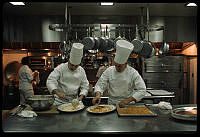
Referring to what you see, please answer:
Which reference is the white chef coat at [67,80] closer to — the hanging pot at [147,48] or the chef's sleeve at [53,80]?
the chef's sleeve at [53,80]

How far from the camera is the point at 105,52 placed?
328 centimetres

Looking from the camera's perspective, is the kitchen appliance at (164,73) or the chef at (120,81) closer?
the chef at (120,81)

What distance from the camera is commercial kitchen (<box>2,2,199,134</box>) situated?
5.94 feet

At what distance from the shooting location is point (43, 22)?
421cm

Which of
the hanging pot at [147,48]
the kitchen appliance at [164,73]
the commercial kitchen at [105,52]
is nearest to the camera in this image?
the commercial kitchen at [105,52]

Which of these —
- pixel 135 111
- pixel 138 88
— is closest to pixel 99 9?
pixel 138 88

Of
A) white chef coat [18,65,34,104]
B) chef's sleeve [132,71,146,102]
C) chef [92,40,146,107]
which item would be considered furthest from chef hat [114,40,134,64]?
white chef coat [18,65,34,104]

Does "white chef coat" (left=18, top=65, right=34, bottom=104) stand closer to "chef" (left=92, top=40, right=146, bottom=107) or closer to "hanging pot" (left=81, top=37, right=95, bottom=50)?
"hanging pot" (left=81, top=37, right=95, bottom=50)

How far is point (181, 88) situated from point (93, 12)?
137 inches

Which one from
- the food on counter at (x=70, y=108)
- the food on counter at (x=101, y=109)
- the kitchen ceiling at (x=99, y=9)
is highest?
the kitchen ceiling at (x=99, y=9)

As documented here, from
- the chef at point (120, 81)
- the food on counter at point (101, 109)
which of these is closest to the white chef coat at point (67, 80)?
the chef at point (120, 81)

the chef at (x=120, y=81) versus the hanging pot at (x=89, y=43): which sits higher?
the hanging pot at (x=89, y=43)

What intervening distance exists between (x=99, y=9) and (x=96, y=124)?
2.77 meters

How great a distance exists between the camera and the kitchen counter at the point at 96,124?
1.63 metres
